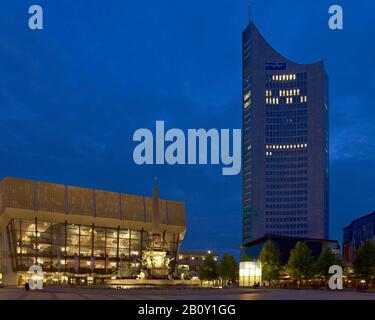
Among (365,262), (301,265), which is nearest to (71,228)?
(301,265)

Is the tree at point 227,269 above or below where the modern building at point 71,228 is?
below

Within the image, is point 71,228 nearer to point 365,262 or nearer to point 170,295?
point 365,262

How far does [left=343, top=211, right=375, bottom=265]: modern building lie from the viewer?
15506cm

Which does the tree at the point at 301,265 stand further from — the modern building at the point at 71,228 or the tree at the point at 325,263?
the modern building at the point at 71,228

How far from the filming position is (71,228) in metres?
133

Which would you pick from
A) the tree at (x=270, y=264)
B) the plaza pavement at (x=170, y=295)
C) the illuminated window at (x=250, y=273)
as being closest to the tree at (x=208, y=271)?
the tree at (x=270, y=264)

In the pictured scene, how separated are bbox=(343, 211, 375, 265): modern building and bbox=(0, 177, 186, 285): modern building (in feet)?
178

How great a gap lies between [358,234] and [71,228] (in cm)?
8960

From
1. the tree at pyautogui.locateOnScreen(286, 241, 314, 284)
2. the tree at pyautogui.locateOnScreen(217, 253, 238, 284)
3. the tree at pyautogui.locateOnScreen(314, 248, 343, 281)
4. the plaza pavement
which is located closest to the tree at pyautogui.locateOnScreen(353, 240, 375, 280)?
the tree at pyautogui.locateOnScreen(314, 248, 343, 281)

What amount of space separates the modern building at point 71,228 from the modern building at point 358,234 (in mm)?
54118

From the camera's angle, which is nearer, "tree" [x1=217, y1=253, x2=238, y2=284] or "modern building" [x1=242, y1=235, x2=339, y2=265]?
"tree" [x1=217, y1=253, x2=238, y2=284]

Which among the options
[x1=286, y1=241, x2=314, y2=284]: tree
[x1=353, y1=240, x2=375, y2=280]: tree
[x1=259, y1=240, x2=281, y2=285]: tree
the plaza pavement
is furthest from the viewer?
[x1=259, y1=240, x2=281, y2=285]: tree

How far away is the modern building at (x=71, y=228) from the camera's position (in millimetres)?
120688

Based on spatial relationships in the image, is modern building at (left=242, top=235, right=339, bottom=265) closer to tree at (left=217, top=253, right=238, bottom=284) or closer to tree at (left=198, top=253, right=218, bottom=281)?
tree at (left=198, top=253, right=218, bottom=281)
